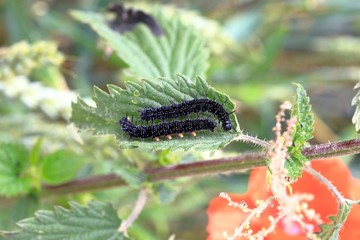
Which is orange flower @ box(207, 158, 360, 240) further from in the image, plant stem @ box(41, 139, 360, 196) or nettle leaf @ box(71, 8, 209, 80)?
nettle leaf @ box(71, 8, 209, 80)

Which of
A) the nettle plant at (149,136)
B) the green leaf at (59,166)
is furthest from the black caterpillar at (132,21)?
the green leaf at (59,166)

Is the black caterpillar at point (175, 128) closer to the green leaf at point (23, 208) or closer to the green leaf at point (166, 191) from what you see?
the green leaf at point (166, 191)

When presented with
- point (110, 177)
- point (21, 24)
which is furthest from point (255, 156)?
point (21, 24)

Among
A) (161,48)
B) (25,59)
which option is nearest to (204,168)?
(161,48)

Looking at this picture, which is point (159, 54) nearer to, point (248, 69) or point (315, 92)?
point (248, 69)

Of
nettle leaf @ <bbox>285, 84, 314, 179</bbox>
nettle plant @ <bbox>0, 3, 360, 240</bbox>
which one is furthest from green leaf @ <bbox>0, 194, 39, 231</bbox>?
nettle leaf @ <bbox>285, 84, 314, 179</bbox>

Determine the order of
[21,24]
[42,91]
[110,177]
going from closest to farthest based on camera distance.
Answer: [110,177] < [42,91] < [21,24]

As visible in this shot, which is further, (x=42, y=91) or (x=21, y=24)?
(x=21, y=24)
